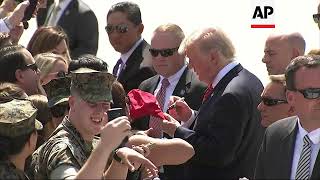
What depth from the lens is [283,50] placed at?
298 inches

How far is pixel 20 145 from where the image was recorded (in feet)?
15.3

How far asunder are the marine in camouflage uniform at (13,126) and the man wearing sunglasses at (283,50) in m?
3.32

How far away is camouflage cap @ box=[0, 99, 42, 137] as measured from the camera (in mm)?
4633

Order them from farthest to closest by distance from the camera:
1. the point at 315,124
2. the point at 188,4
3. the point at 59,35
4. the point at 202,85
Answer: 1. the point at 188,4
2. the point at 59,35
3. the point at 202,85
4. the point at 315,124

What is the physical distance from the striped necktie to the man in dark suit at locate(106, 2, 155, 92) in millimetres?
2979

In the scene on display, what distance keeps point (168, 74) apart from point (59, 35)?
131 cm

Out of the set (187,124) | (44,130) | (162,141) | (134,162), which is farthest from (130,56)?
(134,162)

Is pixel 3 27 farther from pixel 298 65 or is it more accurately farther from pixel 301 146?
pixel 301 146

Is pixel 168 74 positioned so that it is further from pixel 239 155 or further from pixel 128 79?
pixel 239 155

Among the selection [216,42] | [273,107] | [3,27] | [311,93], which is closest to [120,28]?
[3,27]

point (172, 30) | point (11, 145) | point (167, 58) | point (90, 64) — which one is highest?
point (90, 64)

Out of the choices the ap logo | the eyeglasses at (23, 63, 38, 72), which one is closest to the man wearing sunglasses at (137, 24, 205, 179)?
the eyeglasses at (23, 63, 38, 72)

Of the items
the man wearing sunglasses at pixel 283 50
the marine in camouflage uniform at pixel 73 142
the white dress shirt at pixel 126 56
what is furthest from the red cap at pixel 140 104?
the white dress shirt at pixel 126 56

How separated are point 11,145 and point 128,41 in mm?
4088
